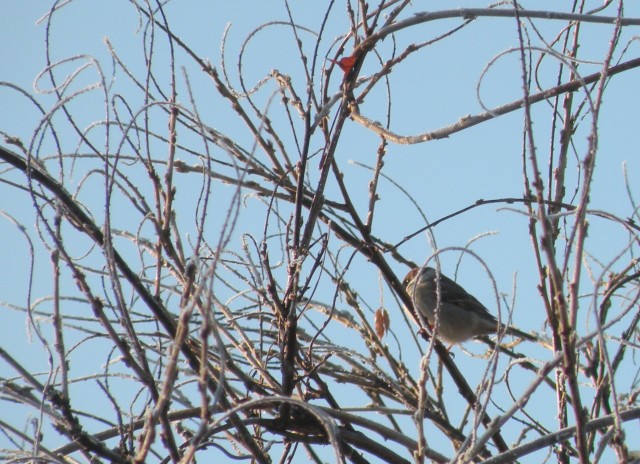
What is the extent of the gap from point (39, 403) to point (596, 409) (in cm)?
167

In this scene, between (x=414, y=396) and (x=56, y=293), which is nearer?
(x=56, y=293)

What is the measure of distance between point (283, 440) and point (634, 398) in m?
1.30

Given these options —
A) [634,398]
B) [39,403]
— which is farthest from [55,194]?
[634,398]

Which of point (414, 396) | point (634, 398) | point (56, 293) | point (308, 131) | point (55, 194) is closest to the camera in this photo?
point (56, 293)

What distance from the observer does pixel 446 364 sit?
3.83m

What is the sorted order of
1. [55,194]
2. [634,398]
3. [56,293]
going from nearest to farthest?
1. [56,293]
2. [55,194]
3. [634,398]

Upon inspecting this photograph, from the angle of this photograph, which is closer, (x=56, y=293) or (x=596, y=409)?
(x=56, y=293)

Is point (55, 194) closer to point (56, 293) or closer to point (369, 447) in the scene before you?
point (56, 293)

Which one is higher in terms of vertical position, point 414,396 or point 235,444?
point 414,396

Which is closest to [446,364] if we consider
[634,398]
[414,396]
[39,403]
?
[414,396]

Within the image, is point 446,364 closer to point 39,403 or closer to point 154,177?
point 154,177

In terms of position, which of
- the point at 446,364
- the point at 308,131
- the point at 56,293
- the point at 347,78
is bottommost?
the point at 56,293

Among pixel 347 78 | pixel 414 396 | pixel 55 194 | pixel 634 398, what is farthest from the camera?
pixel 414 396

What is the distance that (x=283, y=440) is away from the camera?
3.07 m
